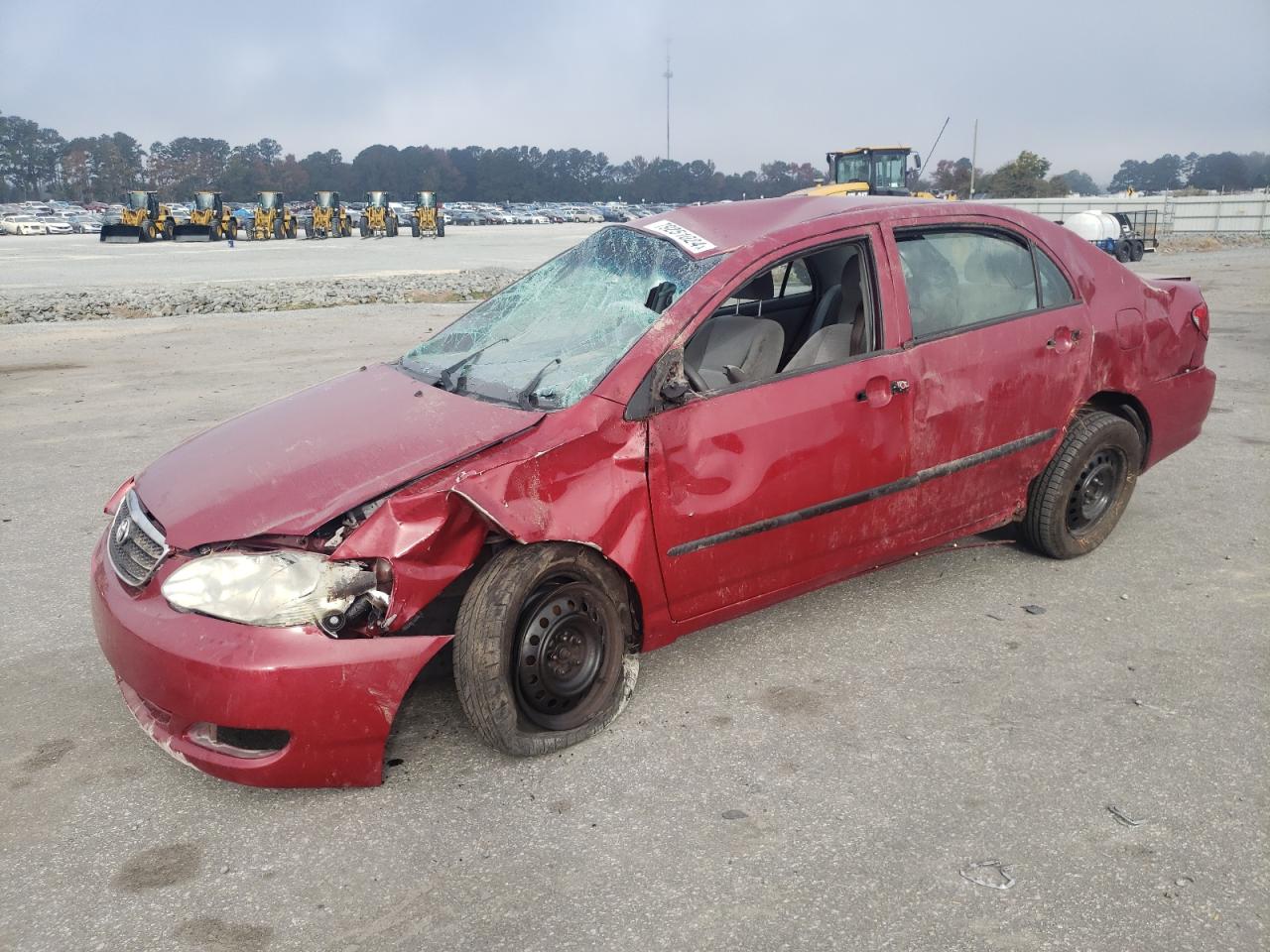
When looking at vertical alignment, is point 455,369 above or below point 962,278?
below

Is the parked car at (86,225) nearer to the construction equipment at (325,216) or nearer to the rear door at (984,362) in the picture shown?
the construction equipment at (325,216)

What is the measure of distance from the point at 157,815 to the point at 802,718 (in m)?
1.91

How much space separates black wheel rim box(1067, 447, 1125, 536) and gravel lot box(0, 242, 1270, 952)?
8.0 inches

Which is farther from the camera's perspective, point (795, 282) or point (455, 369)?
point (795, 282)

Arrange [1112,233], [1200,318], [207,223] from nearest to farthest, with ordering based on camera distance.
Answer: [1200,318], [1112,233], [207,223]

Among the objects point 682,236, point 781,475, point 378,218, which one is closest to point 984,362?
point 781,475

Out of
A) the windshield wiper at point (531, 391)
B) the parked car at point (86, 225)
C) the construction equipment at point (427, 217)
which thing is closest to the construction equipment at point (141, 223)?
the construction equipment at point (427, 217)

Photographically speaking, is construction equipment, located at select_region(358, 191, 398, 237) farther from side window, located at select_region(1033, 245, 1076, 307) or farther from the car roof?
side window, located at select_region(1033, 245, 1076, 307)

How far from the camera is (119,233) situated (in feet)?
143

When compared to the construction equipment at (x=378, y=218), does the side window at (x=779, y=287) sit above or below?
below

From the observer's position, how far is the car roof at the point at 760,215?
3.65 m

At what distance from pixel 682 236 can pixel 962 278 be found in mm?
1137

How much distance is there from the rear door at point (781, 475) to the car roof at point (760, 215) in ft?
0.43

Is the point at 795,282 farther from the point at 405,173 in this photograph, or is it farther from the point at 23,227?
the point at 405,173
